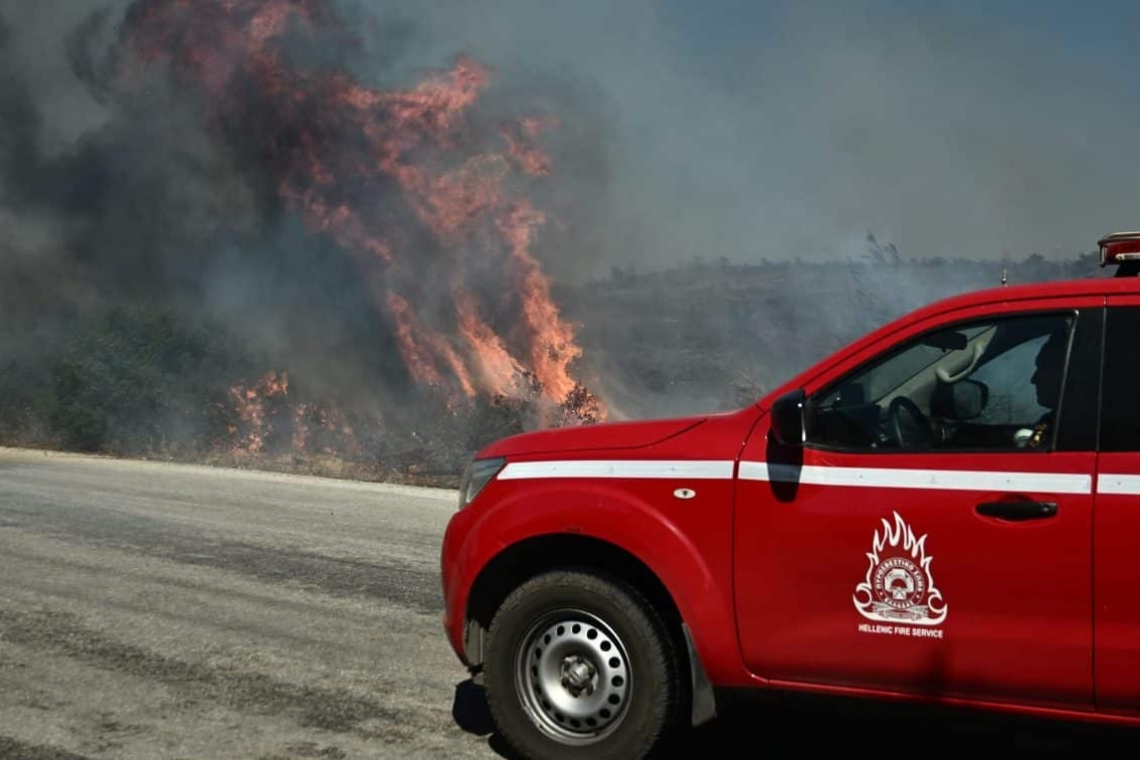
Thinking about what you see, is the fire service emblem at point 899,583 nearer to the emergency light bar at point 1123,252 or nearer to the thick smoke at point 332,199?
the emergency light bar at point 1123,252

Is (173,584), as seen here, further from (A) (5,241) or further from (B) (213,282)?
(A) (5,241)

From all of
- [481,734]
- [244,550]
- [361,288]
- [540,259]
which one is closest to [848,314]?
[540,259]

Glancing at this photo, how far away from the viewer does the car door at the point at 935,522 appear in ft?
13.6

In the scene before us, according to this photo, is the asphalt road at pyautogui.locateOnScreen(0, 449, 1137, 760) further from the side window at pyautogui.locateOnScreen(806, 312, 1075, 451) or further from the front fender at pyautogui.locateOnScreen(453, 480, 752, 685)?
the side window at pyautogui.locateOnScreen(806, 312, 1075, 451)

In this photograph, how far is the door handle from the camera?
13.6ft

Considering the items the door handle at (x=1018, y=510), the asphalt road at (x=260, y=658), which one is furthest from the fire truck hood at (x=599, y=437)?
the door handle at (x=1018, y=510)

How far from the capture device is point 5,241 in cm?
3119

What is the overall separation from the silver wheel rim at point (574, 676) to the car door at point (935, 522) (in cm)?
55

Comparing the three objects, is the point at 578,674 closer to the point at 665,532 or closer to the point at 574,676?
the point at 574,676

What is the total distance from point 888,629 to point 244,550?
272 inches

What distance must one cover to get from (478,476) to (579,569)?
0.65 metres


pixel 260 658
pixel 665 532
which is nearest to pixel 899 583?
pixel 665 532

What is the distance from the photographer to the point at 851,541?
4379 millimetres

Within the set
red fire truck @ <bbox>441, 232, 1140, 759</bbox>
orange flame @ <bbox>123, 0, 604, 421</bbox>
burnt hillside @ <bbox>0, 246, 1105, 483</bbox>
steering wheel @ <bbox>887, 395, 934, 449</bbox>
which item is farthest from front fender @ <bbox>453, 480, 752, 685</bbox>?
orange flame @ <bbox>123, 0, 604, 421</bbox>
